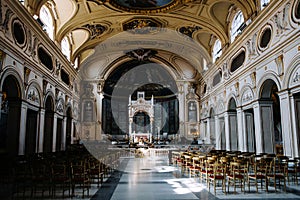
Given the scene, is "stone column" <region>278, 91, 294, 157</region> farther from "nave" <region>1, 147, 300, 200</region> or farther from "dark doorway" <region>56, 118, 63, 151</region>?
"dark doorway" <region>56, 118, 63, 151</region>

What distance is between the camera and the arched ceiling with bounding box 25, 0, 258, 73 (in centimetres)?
1548

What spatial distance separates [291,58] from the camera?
33.3ft

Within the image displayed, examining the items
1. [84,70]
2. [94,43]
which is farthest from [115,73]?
[94,43]

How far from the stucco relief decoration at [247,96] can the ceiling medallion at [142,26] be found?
7994 millimetres

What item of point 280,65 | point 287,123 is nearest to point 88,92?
point 280,65

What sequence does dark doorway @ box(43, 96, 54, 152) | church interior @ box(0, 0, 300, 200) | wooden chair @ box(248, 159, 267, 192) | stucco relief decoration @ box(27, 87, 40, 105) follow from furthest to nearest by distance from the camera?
dark doorway @ box(43, 96, 54, 152), stucco relief decoration @ box(27, 87, 40, 105), church interior @ box(0, 0, 300, 200), wooden chair @ box(248, 159, 267, 192)

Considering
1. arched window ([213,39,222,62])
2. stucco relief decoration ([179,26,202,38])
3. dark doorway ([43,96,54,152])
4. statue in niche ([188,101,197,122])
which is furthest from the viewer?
statue in niche ([188,101,197,122])

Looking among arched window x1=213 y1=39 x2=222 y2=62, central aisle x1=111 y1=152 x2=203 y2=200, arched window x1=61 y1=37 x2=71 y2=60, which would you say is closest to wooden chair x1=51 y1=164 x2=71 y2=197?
central aisle x1=111 y1=152 x2=203 y2=200

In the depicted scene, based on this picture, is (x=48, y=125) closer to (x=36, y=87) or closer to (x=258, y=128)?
(x=36, y=87)

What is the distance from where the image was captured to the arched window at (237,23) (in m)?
15.6

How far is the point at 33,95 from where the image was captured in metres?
13.0

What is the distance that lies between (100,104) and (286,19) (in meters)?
19.1

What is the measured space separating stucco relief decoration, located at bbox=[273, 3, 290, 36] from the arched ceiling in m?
2.45

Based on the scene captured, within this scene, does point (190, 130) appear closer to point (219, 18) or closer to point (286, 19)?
point (219, 18)
